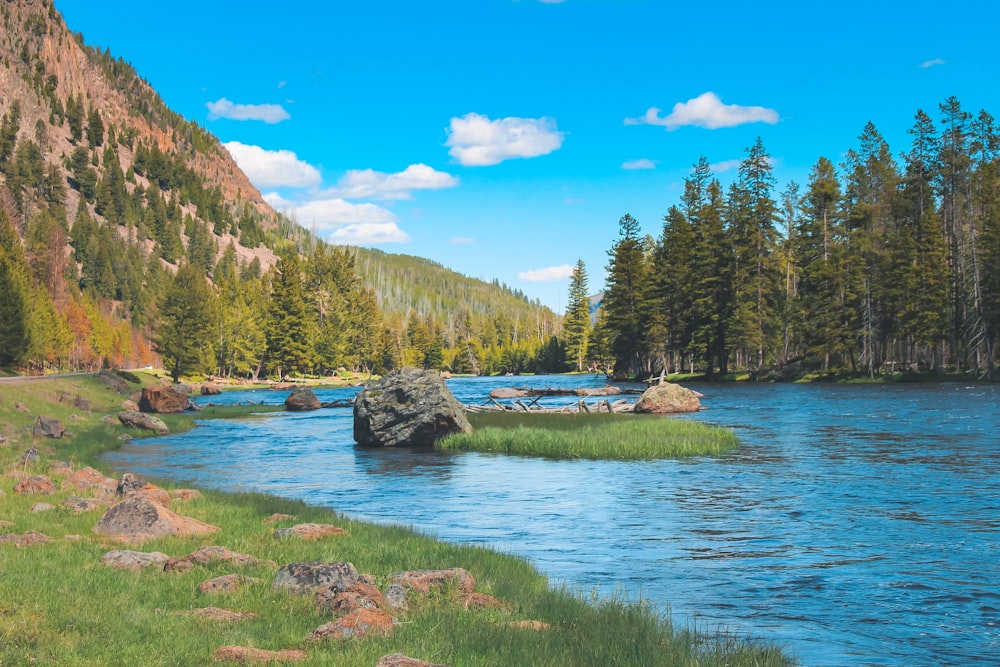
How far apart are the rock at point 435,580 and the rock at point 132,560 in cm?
324

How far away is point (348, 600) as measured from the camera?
8336 mm

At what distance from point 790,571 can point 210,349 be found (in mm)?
→ 101636

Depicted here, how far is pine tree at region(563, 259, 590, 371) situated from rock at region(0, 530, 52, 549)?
134496 millimetres

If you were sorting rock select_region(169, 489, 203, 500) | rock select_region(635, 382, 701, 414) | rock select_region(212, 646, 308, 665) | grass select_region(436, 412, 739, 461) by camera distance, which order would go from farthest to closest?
rock select_region(635, 382, 701, 414)
grass select_region(436, 412, 739, 461)
rock select_region(169, 489, 203, 500)
rock select_region(212, 646, 308, 665)

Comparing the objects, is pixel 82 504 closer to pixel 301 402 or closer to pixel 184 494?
pixel 184 494

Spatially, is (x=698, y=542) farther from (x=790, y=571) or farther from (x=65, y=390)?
(x=65, y=390)

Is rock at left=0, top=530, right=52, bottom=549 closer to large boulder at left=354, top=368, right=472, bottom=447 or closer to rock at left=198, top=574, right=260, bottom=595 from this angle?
rock at left=198, top=574, right=260, bottom=595

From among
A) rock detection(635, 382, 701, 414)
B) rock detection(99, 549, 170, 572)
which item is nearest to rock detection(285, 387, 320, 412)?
rock detection(635, 382, 701, 414)

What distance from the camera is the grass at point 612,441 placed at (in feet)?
91.9

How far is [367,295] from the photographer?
148 metres

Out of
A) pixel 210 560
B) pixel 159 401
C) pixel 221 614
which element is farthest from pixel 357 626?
pixel 159 401

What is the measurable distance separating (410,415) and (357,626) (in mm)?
25947

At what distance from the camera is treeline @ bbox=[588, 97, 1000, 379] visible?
6562cm

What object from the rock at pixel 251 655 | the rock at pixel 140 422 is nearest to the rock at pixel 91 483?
the rock at pixel 251 655
